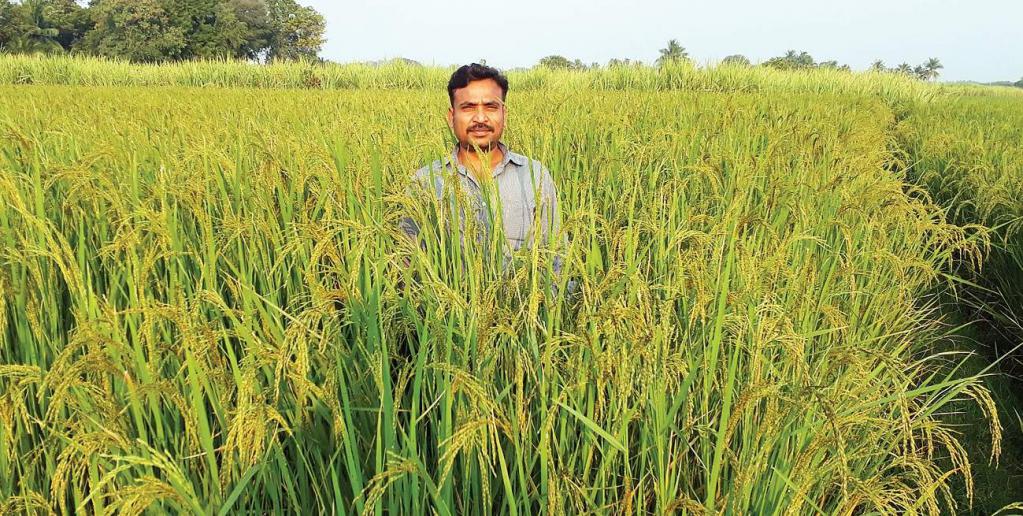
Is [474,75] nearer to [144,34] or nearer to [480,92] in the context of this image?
[480,92]

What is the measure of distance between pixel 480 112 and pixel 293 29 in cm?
5797

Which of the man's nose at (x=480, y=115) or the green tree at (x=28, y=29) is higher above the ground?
the green tree at (x=28, y=29)

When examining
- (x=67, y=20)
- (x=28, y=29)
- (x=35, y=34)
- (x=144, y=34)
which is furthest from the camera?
(x=67, y=20)

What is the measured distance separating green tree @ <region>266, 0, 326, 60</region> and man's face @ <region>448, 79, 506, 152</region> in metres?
55.9

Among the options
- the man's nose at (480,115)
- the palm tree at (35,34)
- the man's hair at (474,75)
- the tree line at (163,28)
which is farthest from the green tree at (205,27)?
the man's nose at (480,115)

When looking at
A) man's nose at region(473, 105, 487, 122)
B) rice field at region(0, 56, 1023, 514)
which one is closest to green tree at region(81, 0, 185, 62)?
man's nose at region(473, 105, 487, 122)

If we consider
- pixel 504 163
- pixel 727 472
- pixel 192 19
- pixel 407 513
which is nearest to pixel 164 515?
pixel 407 513

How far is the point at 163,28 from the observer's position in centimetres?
4403

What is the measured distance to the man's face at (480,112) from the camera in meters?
2.43

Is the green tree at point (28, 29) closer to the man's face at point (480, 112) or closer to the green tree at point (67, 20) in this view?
the green tree at point (67, 20)

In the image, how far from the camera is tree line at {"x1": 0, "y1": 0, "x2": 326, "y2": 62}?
43.3 m

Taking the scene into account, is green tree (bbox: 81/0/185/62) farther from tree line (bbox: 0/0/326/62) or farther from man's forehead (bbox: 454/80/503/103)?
man's forehead (bbox: 454/80/503/103)

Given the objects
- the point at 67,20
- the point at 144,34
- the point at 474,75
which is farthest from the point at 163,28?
the point at 474,75

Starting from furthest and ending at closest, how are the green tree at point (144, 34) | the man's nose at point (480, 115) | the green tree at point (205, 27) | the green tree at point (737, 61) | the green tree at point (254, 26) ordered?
1. the green tree at point (254, 26)
2. the green tree at point (205, 27)
3. the green tree at point (144, 34)
4. the green tree at point (737, 61)
5. the man's nose at point (480, 115)
